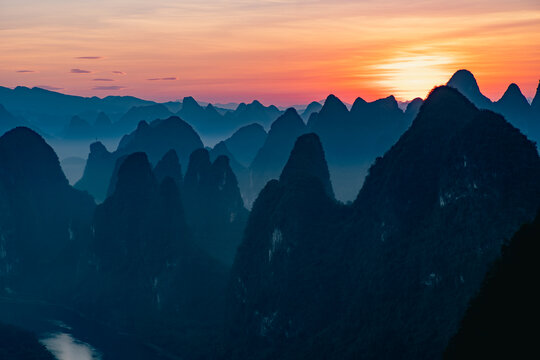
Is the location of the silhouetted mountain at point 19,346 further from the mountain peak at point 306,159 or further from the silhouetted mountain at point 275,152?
the silhouetted mountain at point 275,152

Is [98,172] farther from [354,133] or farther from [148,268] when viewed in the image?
[148,268]

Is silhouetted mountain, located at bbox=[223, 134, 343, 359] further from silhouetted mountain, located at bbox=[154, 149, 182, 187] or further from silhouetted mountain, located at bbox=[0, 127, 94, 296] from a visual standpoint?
silhouetted mountain, located at bbox=[154, 149, 182, 187]

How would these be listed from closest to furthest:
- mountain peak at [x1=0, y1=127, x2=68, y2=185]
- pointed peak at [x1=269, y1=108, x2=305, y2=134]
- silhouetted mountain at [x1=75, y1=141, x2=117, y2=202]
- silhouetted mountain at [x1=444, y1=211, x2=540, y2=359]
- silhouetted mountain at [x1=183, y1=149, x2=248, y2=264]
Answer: silhouetted mountain at [x1=444, y1=211, x2=540, y2=359] < silhouetted mountain at [x1=183, y1=149, x2=248, y2=264] < mountain peak at [x1=0, y1=127, x2=68, y2=185] < silhouetted mountain at [x1=75, y1=141, x2=117, y2=202] < pointed peak at [x1=269, y1=108, x2=305, y2=134]

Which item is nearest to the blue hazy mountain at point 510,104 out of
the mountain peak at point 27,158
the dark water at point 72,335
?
the mountain peak at point 27,158

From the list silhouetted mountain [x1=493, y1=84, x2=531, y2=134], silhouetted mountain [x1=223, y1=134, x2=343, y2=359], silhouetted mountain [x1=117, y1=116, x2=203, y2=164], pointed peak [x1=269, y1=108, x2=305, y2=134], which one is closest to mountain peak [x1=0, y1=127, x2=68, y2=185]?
silhouetted mountain [x1=117, y1=116, x2=203, y2=164]

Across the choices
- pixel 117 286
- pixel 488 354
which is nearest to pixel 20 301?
pixel 117 286
